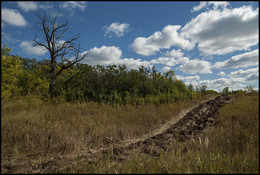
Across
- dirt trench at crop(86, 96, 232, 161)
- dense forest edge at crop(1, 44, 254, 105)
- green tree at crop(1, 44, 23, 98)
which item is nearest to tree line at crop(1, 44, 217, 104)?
dense forest edge at crop(1, 44, 254, 105)

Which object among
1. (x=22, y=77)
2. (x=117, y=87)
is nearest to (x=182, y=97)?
(x=117, y=87)

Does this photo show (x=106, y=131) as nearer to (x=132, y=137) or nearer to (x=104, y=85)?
(x=132, y=137)

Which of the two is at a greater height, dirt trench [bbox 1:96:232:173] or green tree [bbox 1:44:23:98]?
green tree [bbox 1:44:23:98]

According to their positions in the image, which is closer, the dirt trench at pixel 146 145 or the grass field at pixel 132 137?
the grass field at pixel 132 137

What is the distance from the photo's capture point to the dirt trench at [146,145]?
10.9 ft

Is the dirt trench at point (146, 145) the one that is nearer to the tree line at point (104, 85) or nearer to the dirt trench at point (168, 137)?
the dirt trench at point (168, 137)

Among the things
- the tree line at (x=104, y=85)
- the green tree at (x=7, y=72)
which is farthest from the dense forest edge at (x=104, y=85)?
the green tree at (x=7, y=72)

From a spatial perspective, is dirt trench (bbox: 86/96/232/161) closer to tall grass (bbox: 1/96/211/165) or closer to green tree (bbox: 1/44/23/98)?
tall grass (bbox: 1/96/211/165)

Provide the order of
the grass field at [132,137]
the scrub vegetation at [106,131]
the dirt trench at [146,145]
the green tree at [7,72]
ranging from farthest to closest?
the green tree at [7,72], the dirt trench at [146,145], the scrub vegetation at [106,131], the grass field at [132,137]

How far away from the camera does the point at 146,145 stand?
5.02 meters

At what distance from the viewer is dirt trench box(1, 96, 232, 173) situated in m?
3.33

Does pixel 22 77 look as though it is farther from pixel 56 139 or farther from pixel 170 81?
pixel 170 81

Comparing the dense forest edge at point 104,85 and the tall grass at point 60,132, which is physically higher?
the dense forest edge at point 104,85

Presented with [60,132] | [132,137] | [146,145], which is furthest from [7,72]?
[146,145]
